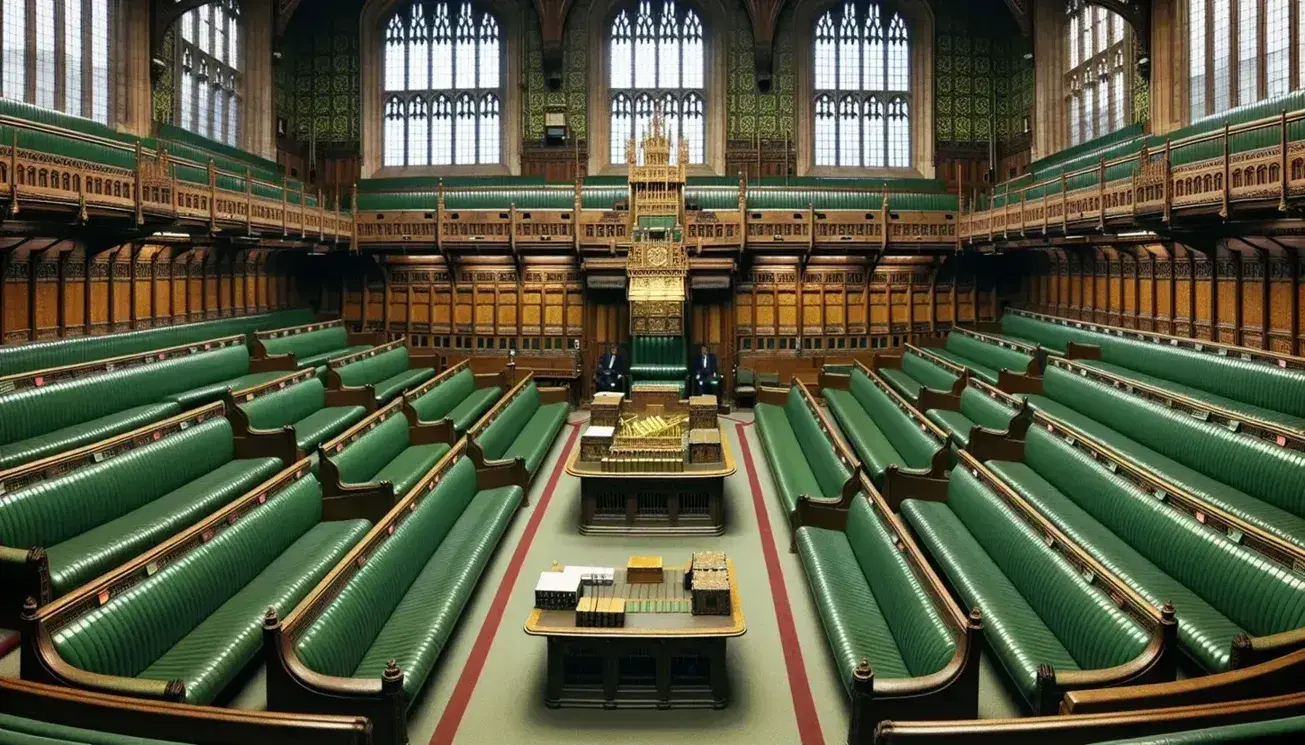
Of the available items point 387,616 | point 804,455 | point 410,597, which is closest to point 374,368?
point 804,455

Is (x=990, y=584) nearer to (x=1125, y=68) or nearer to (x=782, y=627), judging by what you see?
(x=782, y=627)

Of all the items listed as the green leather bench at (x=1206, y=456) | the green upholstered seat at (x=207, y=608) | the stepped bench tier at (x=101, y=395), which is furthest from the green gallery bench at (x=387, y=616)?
the green leather bench at (x=1206, y=456)

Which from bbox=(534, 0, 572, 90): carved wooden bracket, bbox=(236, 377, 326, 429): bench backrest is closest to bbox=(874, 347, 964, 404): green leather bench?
bbox=(236, 377, 326, 429): bench backrest

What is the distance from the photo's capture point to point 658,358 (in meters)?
19.5

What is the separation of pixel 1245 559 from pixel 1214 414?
11.5ft

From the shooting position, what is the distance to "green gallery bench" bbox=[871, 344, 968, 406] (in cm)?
1488

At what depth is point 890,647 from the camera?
651cm

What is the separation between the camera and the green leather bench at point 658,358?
63.1 feet

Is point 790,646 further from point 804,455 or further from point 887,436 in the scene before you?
point 887,436

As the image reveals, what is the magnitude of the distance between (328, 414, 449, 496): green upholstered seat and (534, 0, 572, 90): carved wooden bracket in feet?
53.4

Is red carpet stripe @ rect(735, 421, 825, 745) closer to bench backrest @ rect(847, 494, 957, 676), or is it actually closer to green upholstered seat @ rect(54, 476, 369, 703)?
bench backrest @ rect(847, 494, 957, 676)

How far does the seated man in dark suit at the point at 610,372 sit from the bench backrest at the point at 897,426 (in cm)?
555

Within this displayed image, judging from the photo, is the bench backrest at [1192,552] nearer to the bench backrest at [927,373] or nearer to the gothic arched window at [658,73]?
the bench backrest at [927,373]

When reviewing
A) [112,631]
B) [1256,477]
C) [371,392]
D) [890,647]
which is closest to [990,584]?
[890,647]
